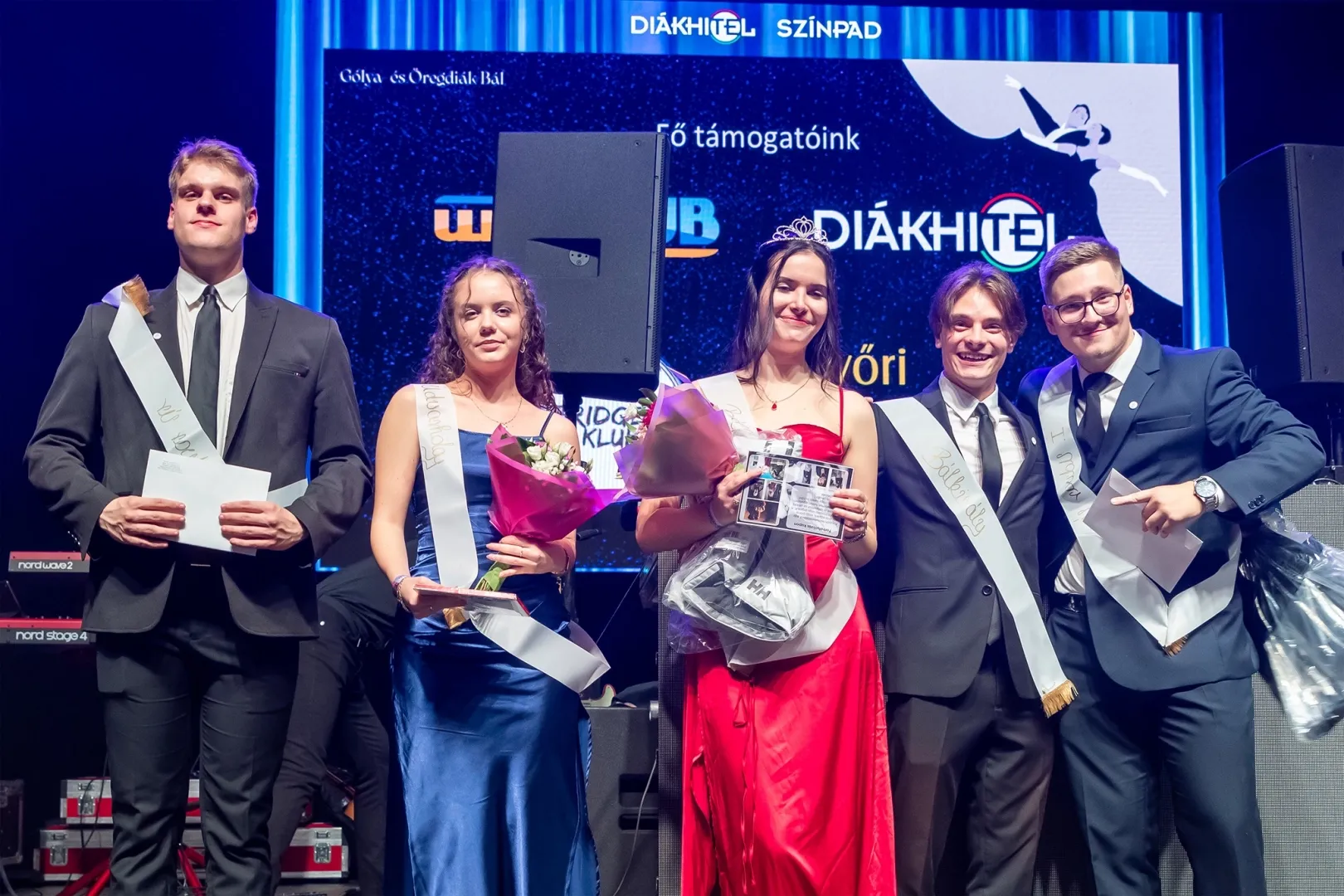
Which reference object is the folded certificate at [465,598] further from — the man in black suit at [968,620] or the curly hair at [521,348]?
the man in black suit at [968,620]

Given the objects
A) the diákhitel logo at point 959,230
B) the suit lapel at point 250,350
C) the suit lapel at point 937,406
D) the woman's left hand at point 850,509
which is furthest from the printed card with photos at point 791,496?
the diákhitel logo at point 959,230

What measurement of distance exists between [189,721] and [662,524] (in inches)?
37.1

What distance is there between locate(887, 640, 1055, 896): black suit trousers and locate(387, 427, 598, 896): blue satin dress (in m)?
0.66

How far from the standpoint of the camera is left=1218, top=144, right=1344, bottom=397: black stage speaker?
2.94 meters

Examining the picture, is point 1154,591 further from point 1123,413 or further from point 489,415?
point 489,415

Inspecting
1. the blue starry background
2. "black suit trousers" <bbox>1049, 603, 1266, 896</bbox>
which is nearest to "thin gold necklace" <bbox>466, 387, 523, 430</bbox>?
"black suit trousers" <bbox>1049, 603, 1266, 896</bbox>

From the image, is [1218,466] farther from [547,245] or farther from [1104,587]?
[547,245]

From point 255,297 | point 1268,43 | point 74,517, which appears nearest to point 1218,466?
point 255,297

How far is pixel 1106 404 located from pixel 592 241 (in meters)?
1.22

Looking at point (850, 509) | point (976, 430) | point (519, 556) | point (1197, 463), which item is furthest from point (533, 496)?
point (1197, 463)

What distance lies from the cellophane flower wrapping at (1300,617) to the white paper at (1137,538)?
0.81 ft

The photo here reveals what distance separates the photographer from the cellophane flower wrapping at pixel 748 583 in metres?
2.13

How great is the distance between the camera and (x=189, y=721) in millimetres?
2115

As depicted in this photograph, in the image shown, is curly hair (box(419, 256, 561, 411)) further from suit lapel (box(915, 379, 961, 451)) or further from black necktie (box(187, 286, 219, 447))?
suit lapel (box(915, 379, 961, 451))
